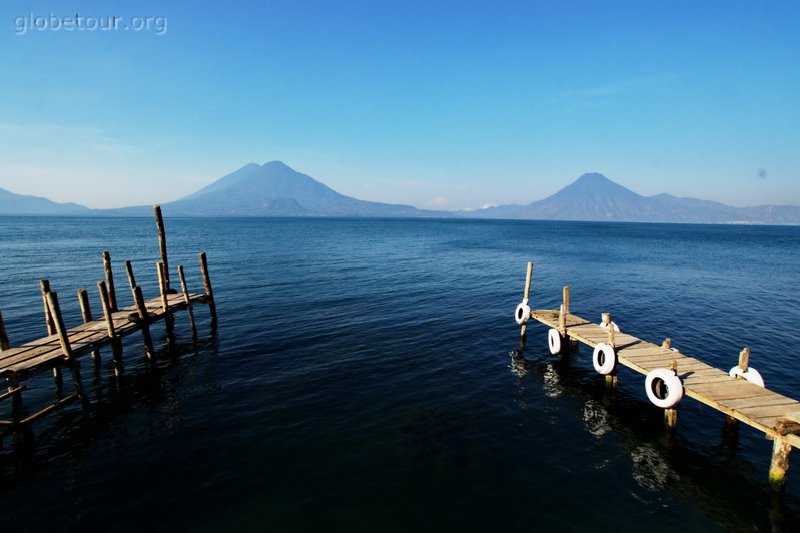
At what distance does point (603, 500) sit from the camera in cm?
1035

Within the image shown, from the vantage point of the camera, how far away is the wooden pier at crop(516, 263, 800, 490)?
10.4 meters

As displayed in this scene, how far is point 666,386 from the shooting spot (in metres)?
13.6

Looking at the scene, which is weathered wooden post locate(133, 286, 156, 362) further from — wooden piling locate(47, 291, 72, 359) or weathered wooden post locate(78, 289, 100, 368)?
wooden piling locate(47, 291, 72, 359)

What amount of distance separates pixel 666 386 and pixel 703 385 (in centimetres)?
106

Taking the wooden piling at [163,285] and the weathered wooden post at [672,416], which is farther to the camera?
the wooden piling at [163,285]

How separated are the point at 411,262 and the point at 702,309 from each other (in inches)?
1331

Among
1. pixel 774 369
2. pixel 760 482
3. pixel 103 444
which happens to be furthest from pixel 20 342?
pixel 774 369

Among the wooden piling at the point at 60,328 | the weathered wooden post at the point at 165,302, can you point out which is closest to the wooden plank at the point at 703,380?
the wooden piling at the point at 60,328

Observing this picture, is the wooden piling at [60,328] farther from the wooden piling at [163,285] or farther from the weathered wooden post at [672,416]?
the weathered wooden post at [672,416]

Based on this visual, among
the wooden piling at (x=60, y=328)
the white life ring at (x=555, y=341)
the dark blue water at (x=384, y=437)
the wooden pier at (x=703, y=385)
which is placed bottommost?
the dark blue water at (x=384, y=437)

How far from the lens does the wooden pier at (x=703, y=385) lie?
34.2 ft

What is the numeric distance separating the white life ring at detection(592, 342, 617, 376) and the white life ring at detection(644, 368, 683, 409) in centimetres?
188

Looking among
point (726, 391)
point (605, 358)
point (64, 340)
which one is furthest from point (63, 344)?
point (726, 391)

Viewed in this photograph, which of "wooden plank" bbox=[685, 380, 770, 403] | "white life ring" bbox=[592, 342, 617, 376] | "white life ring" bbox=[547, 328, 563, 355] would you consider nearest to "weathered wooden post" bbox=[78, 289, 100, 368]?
"white life ring" bbox=[547, 328, 563, 355]
